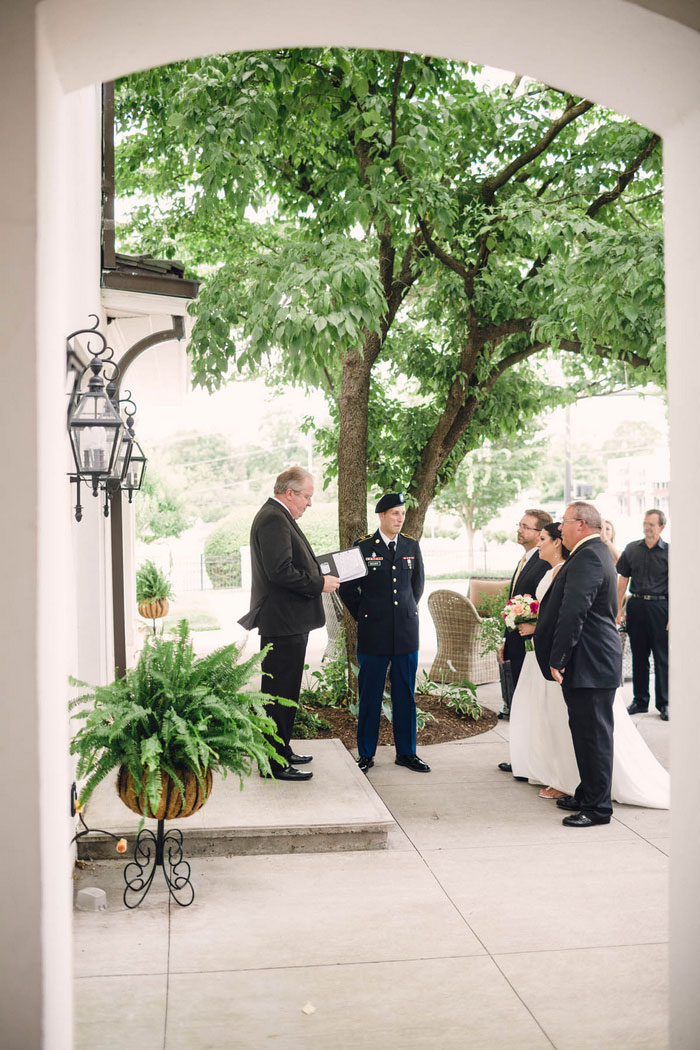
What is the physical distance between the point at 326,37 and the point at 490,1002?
3.52 metres

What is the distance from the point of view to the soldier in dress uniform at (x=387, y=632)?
693cm

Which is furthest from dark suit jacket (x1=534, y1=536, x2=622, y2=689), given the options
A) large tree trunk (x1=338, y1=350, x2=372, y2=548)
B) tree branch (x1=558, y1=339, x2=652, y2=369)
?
large tree trunk (x1=338, y1=350, x2=372, y2=548)

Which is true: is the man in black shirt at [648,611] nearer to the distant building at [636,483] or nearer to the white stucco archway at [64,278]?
the white stucco archway at [64,278]

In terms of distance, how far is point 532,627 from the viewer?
22.5ft

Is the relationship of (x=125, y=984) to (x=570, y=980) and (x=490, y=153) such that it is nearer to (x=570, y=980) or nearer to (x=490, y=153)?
(x=570, y=980)

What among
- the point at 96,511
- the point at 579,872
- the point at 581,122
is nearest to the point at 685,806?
the point at 579,872

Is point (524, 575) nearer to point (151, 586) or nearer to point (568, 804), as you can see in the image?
point (568, 804)

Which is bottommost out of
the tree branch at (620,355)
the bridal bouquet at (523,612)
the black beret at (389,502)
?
the bridal bouquet at (523,612)

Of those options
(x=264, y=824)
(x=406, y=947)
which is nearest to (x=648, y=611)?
(x=264, y=824)

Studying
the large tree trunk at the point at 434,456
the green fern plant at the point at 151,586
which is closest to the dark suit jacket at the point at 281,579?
the large tree trunk at the point at 434,456

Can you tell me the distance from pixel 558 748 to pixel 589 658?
94cm

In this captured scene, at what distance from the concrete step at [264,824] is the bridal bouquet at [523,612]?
173cm

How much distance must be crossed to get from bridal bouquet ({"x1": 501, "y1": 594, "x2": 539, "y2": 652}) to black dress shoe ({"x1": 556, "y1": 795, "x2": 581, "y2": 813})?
1.11 m

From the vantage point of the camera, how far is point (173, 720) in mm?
4508
